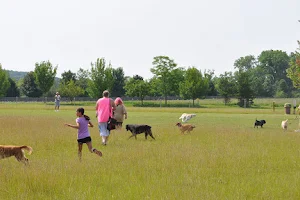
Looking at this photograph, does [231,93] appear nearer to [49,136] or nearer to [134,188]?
[49,136]

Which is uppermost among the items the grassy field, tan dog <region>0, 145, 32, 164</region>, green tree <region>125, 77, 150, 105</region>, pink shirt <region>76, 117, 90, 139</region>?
green tree <region>125, 77, 150, 105</region>

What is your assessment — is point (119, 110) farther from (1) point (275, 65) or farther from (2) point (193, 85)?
(1) point (275, 65)

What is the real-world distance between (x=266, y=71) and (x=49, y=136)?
13936 centimetres

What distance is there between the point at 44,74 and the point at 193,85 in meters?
28.9

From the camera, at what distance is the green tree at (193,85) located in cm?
8000

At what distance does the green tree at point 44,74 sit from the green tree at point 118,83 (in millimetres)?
28491

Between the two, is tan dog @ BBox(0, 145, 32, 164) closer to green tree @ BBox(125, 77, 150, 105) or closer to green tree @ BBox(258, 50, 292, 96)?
green tree @ BBox(125, 77, 150, 105)

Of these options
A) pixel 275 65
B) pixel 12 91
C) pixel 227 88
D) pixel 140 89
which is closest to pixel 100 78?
pixel 140 89

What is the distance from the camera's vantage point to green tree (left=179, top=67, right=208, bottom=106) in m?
80.0

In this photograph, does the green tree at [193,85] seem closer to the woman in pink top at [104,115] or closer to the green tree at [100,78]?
the green tree at [100,78]

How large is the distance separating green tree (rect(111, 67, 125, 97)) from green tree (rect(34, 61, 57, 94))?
28491 millimetres

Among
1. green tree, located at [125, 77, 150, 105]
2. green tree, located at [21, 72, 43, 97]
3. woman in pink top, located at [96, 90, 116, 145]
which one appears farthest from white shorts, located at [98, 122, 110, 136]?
green tree, located at [21, 72, 43, 97]

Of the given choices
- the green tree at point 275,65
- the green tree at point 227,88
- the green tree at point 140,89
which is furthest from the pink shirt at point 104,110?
the green tree at point 275,65

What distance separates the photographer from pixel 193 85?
263 ft
